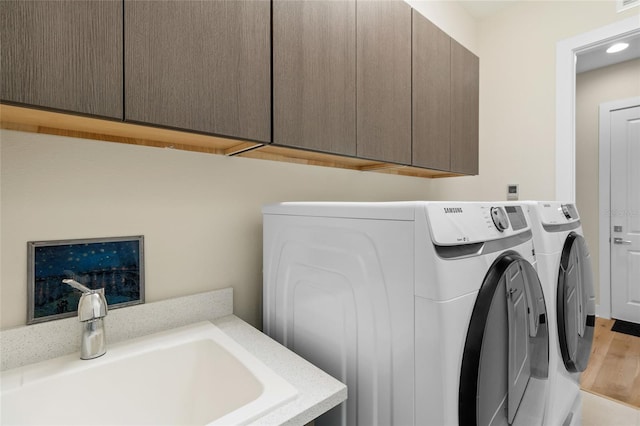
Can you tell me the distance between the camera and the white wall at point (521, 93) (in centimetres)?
222

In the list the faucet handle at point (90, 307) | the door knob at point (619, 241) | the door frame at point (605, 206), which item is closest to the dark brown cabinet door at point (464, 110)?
the faucet handle at point (90, 307)

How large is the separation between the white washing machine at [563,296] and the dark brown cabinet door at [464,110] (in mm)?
566

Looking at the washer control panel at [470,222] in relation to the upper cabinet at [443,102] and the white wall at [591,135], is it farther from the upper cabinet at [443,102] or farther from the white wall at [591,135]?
the white wall at [591,135]

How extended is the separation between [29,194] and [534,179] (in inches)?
112

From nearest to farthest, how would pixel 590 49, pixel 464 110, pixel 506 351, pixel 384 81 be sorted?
pixel 506 351
pixel 384 81
pixel 464 110
pixel 590 49

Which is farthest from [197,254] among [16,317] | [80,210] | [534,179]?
[534,179]

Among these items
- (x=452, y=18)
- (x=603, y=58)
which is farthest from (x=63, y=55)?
(x=603, y=58)

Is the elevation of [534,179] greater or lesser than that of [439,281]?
greater

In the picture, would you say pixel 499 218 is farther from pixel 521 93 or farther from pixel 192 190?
pixel 521 93

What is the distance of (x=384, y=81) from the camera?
54.3 inches

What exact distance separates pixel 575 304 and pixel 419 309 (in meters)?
1.17

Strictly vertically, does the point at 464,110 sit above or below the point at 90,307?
above

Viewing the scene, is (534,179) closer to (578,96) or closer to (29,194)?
(578,96)

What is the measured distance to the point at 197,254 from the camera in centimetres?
121
